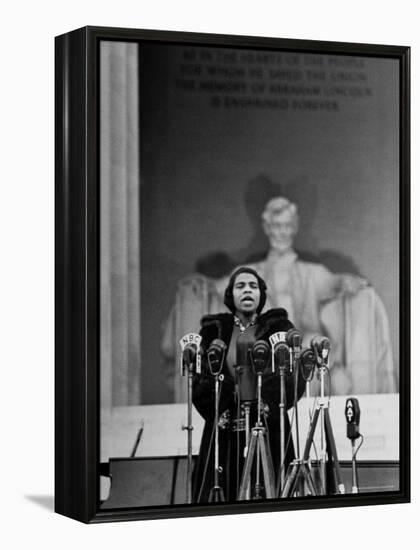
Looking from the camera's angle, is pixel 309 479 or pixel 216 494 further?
pixel 309 479

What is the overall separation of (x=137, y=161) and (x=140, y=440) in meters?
1.25

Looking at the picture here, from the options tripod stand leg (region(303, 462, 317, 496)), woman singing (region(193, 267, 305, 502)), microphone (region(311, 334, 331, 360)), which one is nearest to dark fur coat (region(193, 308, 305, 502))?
woman singing (region(193, 267, 305, 502))

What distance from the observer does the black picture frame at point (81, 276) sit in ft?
24.6

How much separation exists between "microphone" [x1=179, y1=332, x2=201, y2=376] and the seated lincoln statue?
3 cm

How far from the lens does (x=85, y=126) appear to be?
295 inches

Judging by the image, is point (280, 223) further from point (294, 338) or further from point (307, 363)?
point (307, 363)

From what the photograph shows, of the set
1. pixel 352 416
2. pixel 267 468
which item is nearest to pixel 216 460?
pixel 267 468

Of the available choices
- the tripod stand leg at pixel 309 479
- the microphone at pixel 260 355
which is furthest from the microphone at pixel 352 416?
the microphone at pixel 260 355

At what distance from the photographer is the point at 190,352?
7.72 m

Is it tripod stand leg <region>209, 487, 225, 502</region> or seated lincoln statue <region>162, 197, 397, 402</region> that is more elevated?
seated lincoln statue <region>162, 197, 397, 402</region>

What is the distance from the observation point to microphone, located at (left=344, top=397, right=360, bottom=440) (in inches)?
316

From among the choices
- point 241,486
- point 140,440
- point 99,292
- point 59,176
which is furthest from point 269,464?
point 59,176

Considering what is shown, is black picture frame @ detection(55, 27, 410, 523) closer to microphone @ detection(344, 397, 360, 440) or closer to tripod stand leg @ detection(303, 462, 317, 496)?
tripod stand leg @ detection(303, 462, 317, 496)

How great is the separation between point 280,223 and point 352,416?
3.23ft
